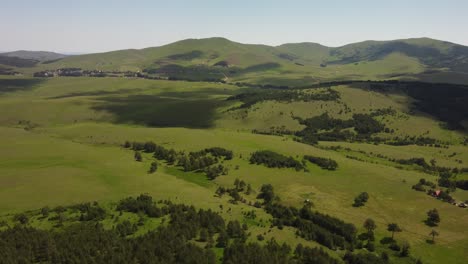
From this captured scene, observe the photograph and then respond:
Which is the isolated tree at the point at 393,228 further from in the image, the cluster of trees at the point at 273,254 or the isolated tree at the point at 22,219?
the isolated tree at the point at 22,219

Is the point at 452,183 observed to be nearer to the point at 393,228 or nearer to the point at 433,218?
the point at 433,218

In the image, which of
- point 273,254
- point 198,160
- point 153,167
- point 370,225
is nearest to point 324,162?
point 198,160

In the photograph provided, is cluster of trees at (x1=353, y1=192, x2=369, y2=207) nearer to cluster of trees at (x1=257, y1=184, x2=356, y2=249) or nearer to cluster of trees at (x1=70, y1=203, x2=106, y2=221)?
cluster of trees at (x1=257, y1=184, x2=356, y2=249)

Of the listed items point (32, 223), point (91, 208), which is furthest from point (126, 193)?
point (32, 223)

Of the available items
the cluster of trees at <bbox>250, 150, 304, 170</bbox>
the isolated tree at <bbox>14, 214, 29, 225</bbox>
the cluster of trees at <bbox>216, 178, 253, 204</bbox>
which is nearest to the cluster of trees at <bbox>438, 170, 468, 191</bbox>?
the cluster of trees at <bbox>250, 150, 304, 170</bbox>

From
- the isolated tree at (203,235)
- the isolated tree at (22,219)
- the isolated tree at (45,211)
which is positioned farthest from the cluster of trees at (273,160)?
the isolated tree at (22,219)

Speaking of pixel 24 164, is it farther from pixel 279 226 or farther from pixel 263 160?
pixel 279 226
